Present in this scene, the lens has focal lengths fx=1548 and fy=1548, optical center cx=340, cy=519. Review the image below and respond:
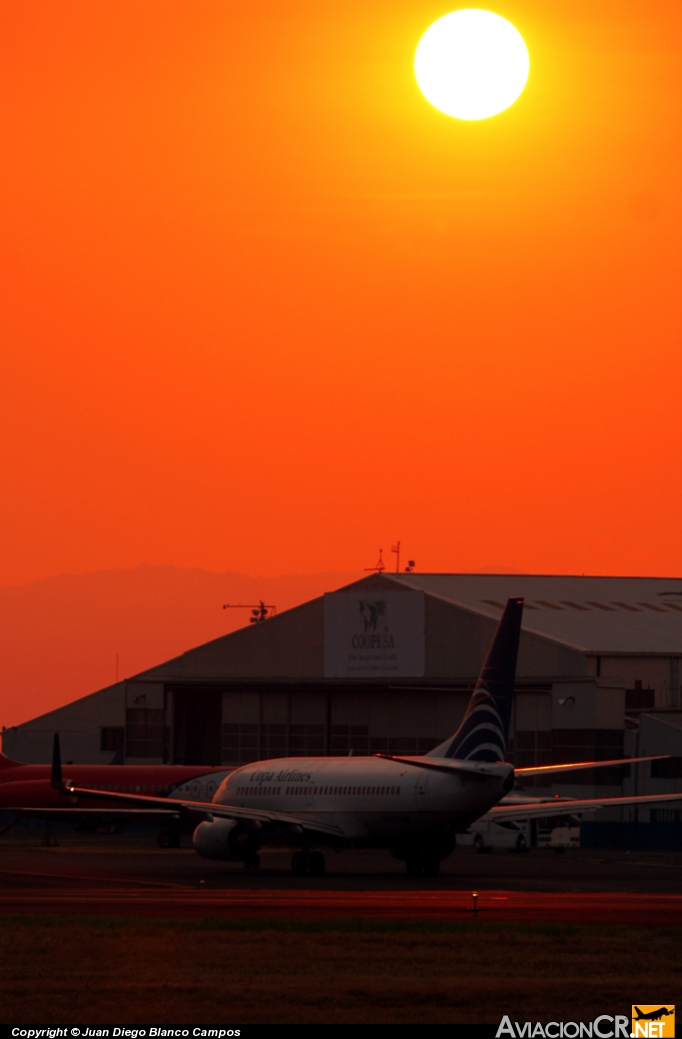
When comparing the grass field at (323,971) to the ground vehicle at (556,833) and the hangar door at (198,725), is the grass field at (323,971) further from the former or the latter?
the hangar door at (198,725)

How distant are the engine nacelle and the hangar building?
115 ft

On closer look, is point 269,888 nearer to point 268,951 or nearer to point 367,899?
point 367,899

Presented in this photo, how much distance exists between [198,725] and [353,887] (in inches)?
2717

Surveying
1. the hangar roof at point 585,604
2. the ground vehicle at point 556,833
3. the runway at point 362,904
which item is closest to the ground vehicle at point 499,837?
the ground vehicle at point 556,833

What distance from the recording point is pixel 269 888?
46.4 metres

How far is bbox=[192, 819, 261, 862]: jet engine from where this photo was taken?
188ft

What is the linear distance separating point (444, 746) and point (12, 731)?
8360 centimetres

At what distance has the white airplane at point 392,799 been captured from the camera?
5256 cm

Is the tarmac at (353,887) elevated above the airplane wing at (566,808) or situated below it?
below

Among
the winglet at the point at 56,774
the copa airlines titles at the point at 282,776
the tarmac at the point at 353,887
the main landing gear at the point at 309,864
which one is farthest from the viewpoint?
the copa airlines titles at the point at 282,776

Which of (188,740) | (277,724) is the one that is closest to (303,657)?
(277,724)

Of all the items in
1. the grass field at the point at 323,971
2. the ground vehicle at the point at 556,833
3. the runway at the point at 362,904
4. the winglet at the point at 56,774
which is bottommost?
the ground vehicle at the point at 556,833

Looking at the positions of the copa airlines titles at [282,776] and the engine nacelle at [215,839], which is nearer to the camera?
the engine nacelle at [215,839]

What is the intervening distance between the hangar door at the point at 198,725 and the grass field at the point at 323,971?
8044cm
